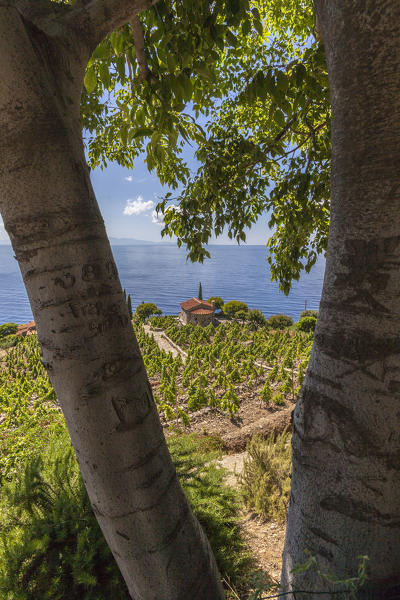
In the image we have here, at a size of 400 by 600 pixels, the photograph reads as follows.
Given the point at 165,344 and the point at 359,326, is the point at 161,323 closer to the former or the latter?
the point at 165,344

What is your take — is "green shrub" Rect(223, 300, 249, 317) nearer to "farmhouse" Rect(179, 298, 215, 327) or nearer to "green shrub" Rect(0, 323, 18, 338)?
"farmhouse" Rect(179, 298, 215, 327)

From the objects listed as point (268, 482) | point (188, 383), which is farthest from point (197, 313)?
point (268, 482)

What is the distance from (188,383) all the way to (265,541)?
810 centimetres

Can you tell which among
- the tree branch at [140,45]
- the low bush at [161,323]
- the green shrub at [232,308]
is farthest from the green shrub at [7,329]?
the tree branch at [140,45]

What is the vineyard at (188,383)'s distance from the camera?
24.7ft

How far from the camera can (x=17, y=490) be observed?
2680 mm

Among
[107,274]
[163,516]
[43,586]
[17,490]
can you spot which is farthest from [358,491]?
[17,490]

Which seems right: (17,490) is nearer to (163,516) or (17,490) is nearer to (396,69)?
(163,516)

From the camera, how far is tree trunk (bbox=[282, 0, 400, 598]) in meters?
0.89

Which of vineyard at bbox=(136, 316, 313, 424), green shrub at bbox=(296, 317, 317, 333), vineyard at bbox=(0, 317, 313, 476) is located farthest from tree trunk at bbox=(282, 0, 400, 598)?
green shrub at bbox=(296, 317, 317, 333)

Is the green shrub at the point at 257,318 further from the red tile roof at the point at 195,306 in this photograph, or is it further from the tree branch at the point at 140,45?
the tree branch at the point at 140,45

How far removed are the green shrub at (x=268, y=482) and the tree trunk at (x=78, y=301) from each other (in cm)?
301

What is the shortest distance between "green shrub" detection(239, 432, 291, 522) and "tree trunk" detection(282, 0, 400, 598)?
315 centimetres

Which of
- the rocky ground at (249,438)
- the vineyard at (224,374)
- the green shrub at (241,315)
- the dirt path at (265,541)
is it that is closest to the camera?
the dirt path at (265,541)
